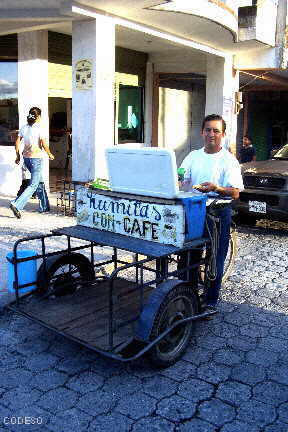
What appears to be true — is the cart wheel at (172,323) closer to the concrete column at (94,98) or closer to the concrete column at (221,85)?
the concrete column at (94,98)

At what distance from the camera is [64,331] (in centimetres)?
351

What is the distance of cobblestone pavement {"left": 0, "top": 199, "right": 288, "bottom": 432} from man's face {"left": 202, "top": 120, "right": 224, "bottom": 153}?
66.5 inches

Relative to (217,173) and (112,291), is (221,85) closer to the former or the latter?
(217,173)

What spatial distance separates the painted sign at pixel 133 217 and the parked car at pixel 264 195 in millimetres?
4731

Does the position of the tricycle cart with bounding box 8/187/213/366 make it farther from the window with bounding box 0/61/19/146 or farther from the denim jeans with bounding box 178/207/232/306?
the window with bounding box 0/61/19/146

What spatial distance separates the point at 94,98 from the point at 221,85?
5.98m

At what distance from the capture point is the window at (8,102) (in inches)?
400

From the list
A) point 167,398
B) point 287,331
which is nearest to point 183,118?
point 287,331

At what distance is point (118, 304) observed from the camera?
4.12 m

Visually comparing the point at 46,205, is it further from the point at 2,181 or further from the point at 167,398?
the point at 167,398

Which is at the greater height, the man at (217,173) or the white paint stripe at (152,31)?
the white paint stripe at (152,31)

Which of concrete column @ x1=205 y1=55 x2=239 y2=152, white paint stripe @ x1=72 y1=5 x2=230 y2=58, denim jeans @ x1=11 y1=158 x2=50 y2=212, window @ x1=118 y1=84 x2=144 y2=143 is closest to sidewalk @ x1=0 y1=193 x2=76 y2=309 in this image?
denim jeans @ x1=11 y1=158 x2=50 y2=212

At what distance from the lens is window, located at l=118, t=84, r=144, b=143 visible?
12.8 meters

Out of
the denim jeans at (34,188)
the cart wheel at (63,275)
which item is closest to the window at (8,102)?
the denim jeans at (34,188)
